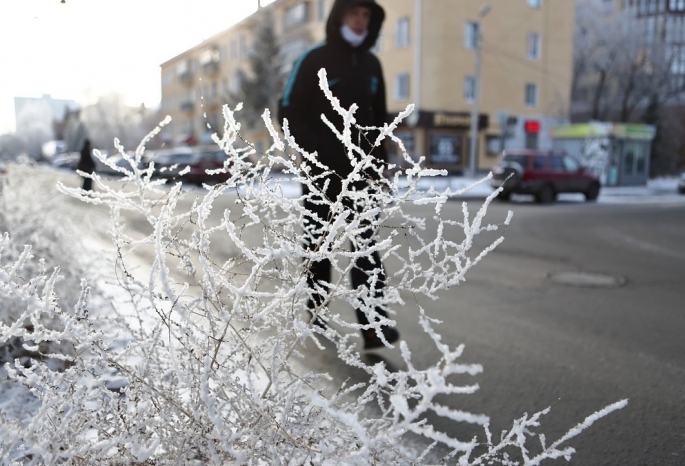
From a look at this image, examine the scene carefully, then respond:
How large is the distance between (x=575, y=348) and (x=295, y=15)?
37.9 metres

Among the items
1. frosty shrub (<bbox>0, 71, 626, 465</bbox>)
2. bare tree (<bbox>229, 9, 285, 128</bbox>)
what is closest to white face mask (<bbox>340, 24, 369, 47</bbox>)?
frosty shrub (<bbox>0, 71, 626, 465</bbox>)

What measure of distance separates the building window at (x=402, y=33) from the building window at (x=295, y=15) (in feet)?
30.8

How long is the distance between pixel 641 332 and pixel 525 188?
539 inches

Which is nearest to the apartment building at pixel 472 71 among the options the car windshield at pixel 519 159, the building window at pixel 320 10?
the building window at pixel 320 10

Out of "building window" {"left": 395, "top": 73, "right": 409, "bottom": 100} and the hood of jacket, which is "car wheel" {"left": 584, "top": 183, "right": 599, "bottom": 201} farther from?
the hood of jacket

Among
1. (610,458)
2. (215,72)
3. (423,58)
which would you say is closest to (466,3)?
(423,58)

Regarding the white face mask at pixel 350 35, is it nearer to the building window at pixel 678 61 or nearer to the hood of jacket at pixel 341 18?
the hood of jacket at pixel 341 18

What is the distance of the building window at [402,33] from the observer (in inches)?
1143

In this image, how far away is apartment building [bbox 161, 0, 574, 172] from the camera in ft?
94.0

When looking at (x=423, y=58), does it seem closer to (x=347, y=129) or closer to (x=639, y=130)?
(x=639, y=130)

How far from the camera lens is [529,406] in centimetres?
260

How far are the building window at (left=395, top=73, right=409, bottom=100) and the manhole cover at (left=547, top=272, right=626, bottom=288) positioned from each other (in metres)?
24.7

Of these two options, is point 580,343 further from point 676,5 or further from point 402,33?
point 676,5

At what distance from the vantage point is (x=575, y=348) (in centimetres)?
345
